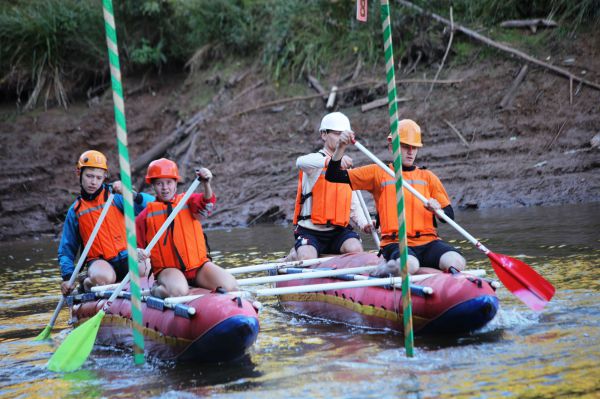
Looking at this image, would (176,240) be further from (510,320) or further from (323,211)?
(510,320)

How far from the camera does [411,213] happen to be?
7.66m

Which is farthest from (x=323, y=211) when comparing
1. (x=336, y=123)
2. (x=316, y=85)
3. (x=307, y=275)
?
(x=316, y=85)

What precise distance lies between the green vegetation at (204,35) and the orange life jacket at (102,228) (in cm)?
1119

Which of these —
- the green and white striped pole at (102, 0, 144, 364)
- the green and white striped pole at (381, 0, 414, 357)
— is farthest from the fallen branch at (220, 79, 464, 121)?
the green and white striped pole at (102, 0, 144, 364)

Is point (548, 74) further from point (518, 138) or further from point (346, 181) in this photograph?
point (346, 181)

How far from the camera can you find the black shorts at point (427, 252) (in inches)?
299

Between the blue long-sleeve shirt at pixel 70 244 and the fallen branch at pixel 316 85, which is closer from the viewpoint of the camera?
the blue long-sleeve shirt at pixel 70 244

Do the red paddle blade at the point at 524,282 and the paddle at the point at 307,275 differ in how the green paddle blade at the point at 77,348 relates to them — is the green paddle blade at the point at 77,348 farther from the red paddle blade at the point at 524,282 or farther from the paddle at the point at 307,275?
the red paddle blade at the point at 524,282

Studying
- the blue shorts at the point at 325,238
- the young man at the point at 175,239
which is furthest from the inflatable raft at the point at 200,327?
the blue shorts at the point at 325,238

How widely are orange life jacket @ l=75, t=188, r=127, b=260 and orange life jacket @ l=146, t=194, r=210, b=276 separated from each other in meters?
1.50

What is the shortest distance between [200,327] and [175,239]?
40.4 inches

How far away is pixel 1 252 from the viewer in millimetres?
16438

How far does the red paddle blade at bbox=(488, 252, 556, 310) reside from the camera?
714 cm

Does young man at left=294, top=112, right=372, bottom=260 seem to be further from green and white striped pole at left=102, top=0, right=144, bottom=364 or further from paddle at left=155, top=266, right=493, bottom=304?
green and white striped pole at left=102, top=0, right=144, bottom=364
